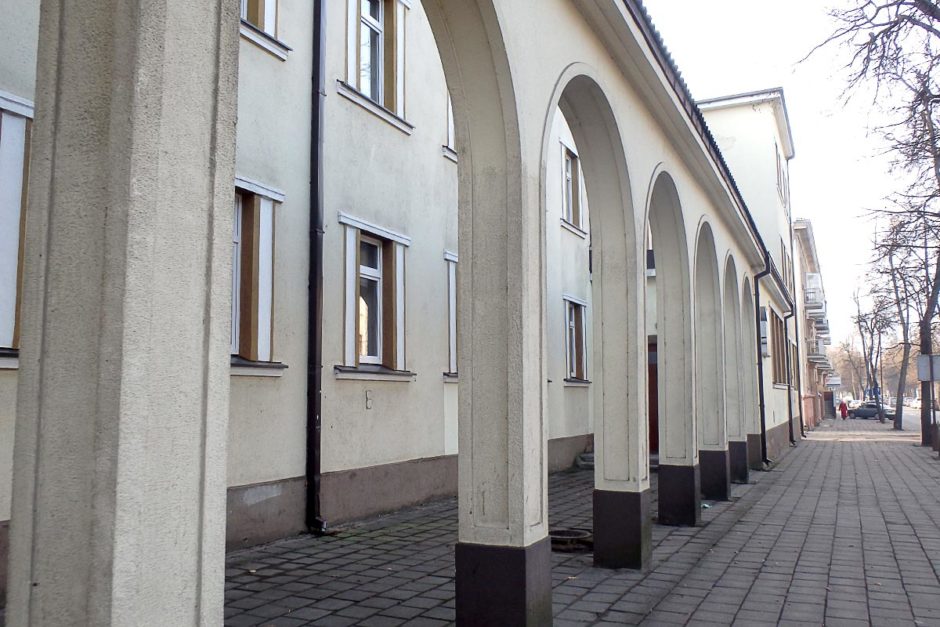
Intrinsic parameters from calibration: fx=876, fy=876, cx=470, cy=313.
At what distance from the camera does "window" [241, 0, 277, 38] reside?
878 cm

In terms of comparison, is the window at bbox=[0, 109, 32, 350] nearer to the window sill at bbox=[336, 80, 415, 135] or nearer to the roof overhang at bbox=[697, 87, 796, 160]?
the window sill at bbox=[336, 80, 415, 135]

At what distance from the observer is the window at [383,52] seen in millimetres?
11039

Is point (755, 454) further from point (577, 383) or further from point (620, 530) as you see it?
point (620, 530)

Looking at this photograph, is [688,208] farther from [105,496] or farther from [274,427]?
[105,496]

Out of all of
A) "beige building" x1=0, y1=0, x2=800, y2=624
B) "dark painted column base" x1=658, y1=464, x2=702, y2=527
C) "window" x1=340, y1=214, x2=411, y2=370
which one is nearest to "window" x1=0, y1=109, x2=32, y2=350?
"beige building" x1=0, y1=0, x2=800, y2=624

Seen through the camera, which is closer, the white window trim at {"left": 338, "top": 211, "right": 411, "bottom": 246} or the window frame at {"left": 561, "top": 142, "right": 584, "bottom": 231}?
the white window trim at {"left": 338, "top": 211, "right": 411, "bottom": 246}

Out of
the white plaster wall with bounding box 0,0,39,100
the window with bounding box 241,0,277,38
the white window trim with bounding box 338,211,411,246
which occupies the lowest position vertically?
the white window trim with bounding box 338,211,411,246

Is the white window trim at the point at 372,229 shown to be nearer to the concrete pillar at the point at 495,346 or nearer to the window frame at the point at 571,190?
the concrete pillar at the point at 495,346

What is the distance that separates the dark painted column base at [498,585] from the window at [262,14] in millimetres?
6029

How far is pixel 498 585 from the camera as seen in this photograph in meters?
4.90

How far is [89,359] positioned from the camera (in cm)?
238

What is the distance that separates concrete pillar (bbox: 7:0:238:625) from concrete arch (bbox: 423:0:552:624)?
8.32 ft

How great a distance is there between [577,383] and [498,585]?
524 inches

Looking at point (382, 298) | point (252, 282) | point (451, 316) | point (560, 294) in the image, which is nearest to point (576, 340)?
point (560, 294)
